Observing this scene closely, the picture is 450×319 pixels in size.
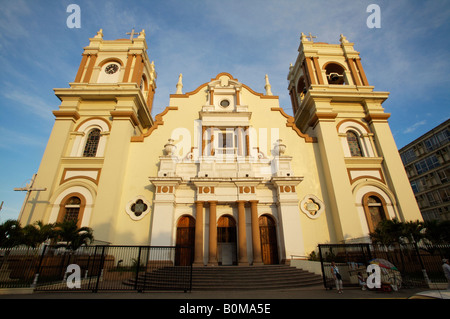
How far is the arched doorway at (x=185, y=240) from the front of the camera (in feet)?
52.4

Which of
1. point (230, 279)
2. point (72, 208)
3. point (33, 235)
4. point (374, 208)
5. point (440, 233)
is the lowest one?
point (230, 279)

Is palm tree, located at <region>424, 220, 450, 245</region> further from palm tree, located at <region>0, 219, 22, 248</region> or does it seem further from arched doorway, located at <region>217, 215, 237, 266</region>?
palm tree, located at <region>0, 219, 22, 248</region>

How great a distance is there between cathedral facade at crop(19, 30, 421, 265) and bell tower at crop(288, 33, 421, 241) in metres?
0.09

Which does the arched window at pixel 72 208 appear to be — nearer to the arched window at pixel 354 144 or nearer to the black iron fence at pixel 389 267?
the black iron fence at pixel 389 267

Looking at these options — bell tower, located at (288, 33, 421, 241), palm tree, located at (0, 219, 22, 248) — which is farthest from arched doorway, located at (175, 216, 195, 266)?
bell tower, located at (288, 33, 421, 241)

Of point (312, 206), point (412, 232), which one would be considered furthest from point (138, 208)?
point (412, 232)

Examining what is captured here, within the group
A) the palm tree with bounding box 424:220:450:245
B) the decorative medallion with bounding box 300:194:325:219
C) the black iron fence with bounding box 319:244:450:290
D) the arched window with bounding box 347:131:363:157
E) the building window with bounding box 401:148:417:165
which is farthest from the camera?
the building window with bounding box 401:148:417:165

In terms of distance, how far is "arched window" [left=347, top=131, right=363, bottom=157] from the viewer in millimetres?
19688

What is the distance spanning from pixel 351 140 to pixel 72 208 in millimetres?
23080

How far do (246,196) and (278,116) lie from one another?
28.9 ft

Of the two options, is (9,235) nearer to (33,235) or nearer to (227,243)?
(33,235)

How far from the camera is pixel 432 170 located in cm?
3653
